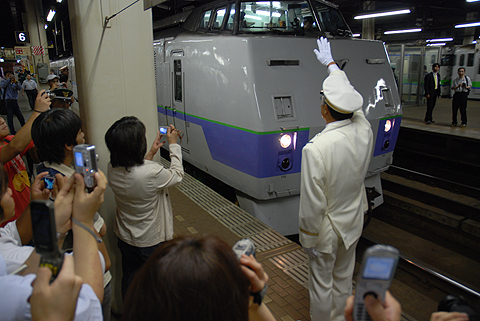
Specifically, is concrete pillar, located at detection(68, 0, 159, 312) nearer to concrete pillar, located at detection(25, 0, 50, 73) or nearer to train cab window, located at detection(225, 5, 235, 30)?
train cab window, located at detection(225, 5, 235, 30)

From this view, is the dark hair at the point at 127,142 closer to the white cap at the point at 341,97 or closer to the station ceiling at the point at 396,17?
the white cap at the point at 341,97

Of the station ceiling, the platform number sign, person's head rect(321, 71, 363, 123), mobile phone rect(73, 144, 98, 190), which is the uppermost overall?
the station ceiling

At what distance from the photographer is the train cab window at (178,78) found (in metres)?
5.28

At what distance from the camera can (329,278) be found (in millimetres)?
2465

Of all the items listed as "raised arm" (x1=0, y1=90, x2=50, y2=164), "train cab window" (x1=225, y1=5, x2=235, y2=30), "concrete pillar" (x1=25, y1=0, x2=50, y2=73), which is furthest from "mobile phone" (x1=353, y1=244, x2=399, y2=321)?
"concrete pillar" (x1=25, y1=0, x2=50, y2=73)

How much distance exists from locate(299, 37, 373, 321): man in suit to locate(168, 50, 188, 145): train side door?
3.12 m

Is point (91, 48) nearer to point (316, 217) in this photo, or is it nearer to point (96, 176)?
point (96, 176)

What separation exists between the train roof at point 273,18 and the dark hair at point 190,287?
→ 12.3 feet

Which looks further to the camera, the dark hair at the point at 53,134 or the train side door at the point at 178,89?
the train side door at the point at 178,89

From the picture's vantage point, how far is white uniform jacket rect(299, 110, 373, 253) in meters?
2.29

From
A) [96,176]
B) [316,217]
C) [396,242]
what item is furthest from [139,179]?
[396,242]

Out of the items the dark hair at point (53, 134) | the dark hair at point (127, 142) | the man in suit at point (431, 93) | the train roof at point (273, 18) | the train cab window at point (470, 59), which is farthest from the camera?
the train cab window at point (470, 59)

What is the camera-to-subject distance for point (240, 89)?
3.88 meters

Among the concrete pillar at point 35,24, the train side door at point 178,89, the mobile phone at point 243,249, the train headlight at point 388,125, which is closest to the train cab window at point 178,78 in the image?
the train side door at point 178,89
